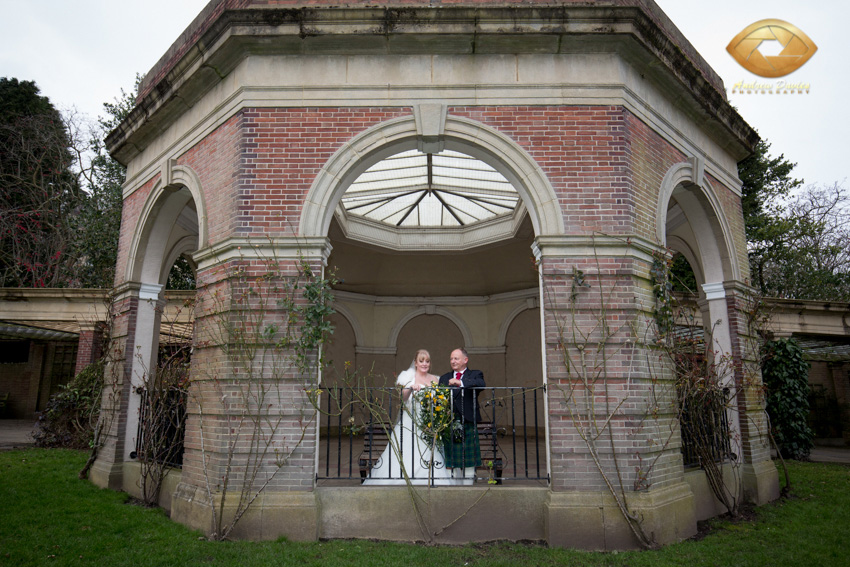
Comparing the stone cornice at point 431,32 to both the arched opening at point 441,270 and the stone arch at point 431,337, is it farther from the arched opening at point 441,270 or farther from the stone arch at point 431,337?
the stone arch at point 431,337

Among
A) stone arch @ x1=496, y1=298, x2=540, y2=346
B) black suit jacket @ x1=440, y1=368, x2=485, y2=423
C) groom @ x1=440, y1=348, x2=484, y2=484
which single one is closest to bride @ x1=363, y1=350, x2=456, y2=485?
groom @ x1=440, y1=348, x2=484, y2=484

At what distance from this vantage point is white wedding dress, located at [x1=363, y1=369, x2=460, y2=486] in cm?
598

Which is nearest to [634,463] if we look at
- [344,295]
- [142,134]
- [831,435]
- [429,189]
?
[429,189]

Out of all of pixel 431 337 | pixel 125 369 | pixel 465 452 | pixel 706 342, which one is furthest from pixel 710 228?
pixel 125 369

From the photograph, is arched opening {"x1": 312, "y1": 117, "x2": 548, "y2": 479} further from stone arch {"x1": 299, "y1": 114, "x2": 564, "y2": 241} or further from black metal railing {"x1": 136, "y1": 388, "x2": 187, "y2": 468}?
black metal railing {"x1": 136, "y1": 388, "x2": 187, "y2": 468}

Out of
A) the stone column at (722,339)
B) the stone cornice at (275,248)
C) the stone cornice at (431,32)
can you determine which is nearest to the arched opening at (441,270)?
the stone cornice at (431,32)

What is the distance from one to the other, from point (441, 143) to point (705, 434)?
4669 millimetres

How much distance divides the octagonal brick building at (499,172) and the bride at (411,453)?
360 mm

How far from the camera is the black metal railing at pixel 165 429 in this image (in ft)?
23.2

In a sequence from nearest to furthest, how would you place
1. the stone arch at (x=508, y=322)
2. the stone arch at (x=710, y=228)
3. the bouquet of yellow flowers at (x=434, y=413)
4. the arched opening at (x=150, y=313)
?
the bouquet of yellow flowers at (x=434, y=413) → the arched opening at (x=150, y=313) → the stone arch at (x=710, y=228) → the stone arch at (x=508, y=322)

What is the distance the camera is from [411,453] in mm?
6418

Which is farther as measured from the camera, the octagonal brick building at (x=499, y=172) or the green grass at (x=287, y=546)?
the octagonal brick building at (x=499, y=172)

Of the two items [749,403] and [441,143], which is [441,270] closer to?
[441,143]

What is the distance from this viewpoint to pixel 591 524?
544 centimetres
